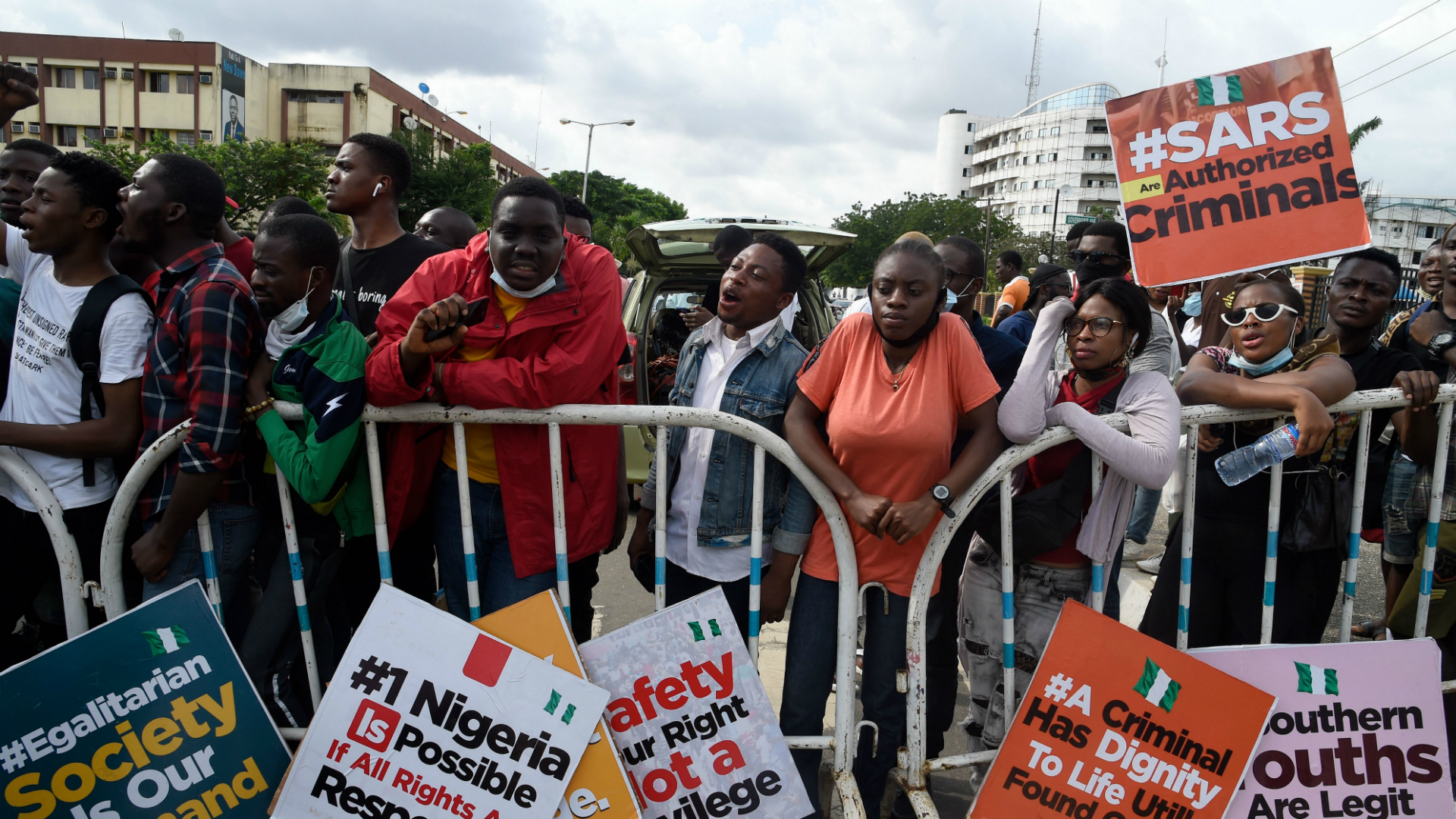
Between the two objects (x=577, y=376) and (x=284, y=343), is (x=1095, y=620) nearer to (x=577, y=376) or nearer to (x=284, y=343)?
(x=577, y=376)

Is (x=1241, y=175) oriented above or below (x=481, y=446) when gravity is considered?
above

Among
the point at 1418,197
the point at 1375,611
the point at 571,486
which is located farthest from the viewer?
the point at 1418,197

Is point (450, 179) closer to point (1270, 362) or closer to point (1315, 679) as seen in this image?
point (1270, 362)

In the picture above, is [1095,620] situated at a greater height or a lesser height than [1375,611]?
greater

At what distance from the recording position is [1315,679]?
7.27ft

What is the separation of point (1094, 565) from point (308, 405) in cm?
229

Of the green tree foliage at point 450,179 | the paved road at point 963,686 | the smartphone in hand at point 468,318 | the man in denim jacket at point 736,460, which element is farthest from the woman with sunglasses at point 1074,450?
the green tree foliage at point 450,179

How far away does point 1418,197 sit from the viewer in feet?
165

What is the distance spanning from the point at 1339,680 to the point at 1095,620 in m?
0.78

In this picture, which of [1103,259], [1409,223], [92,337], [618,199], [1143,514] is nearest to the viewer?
[92,337]

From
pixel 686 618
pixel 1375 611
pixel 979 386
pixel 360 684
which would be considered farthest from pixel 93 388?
pixel 1375 611

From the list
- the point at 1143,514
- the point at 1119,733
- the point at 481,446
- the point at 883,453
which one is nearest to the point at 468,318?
the point at 481,446

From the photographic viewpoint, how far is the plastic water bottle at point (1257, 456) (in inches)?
86.3

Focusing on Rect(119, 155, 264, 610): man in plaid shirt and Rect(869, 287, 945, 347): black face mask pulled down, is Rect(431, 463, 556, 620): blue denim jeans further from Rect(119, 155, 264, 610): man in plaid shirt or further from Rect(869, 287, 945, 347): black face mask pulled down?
Rect(869, 287, 945, 347): black face mask pulled down
